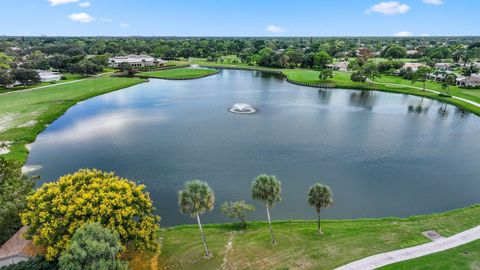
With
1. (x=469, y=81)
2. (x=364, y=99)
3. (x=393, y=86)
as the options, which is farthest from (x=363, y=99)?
(x=469, y=81)

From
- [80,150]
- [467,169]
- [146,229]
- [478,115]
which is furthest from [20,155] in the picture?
[478,115]

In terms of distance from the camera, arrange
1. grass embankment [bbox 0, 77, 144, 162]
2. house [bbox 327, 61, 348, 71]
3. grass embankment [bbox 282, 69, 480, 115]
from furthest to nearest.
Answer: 1. house [bbox 327, 61, 348, 71]
2. grass embankment [bbox 282, 69, 480, 115]
3. grass embankment [bbox 0, 77, 144, 162]

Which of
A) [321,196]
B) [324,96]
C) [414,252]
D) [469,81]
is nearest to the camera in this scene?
[414,252]

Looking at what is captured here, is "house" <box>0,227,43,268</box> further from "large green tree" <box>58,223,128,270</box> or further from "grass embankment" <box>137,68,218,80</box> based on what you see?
"grass embankment" <box>137,68,218,80</box>

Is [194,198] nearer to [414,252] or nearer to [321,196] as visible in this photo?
[321,196]

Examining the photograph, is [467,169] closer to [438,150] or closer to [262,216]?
[438,150]

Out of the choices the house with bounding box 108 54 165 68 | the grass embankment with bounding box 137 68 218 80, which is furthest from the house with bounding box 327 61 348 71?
the house with bounding box 108 54 165 68
